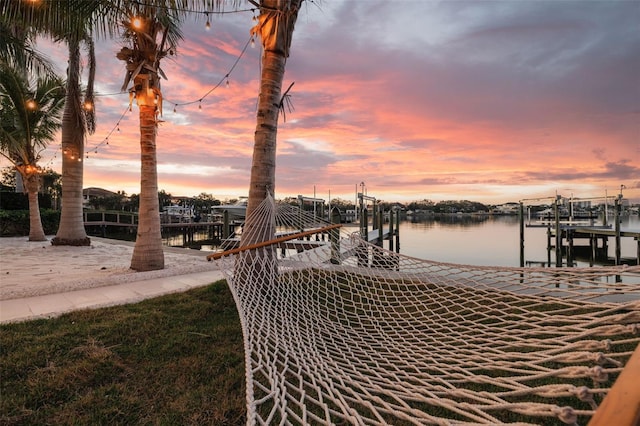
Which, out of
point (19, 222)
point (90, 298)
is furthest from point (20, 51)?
point (19, 222)

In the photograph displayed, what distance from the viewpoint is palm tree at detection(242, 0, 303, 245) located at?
3.22 metres

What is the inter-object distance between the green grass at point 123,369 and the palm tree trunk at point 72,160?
5.33 meters

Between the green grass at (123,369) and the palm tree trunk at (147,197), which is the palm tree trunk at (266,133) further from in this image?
the palm tree trunk at (147,197)

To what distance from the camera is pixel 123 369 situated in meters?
1.82

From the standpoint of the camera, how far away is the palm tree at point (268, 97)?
10.6ft

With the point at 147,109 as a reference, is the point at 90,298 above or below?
below

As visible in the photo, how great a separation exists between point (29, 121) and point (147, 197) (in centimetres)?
583

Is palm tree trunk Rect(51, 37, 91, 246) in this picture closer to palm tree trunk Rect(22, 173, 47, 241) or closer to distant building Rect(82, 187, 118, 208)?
palm tree trunk Rect(22, 173, 47, 241)

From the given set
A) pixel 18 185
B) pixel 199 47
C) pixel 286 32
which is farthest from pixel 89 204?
pixel 286 32

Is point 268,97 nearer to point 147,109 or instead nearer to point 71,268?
point 147,109

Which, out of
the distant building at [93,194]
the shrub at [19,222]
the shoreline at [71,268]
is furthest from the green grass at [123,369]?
the distant building at [93,194]

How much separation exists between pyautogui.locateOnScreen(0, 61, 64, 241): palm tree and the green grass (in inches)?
285

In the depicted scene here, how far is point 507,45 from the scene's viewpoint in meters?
6.02

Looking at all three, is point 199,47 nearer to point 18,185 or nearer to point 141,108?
point 141,108
